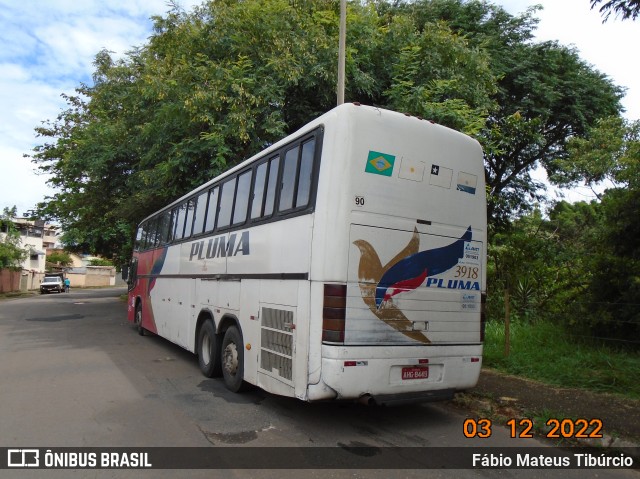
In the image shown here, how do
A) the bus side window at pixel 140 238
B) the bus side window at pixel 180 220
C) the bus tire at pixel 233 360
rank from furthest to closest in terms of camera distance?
the bus side window at pixel 140 238
the bus side window at pixel 180 220
the bus tire at pixel 233 360

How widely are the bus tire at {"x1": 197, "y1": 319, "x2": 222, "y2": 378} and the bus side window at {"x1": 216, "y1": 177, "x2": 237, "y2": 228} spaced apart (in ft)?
5.57

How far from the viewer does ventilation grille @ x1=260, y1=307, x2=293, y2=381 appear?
5.41 m

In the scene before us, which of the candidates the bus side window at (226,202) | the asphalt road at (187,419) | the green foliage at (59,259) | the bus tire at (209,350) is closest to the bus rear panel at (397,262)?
the asphalt road at (187,419)

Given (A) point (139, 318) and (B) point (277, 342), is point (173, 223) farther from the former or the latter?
(B) point (277, 342)

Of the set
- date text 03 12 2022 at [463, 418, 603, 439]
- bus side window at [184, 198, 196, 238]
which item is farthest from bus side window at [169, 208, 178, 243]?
date text 03 12 2022 at [463, 418, 603, 439]

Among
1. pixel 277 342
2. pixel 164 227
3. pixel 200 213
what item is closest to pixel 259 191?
pixel 277 342

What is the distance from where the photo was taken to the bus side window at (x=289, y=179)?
5.78m

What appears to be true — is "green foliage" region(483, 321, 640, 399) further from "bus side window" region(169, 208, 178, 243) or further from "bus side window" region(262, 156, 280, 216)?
"bus side window" region(169, 208, 178, 243)

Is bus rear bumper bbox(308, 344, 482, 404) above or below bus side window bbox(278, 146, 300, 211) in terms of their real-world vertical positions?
below

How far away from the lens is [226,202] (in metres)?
7.88

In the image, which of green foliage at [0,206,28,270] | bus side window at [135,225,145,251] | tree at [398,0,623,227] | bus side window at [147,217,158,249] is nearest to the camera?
bus side window at [147,217,158,249]

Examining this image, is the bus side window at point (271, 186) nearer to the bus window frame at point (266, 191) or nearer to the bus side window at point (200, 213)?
the bus window frame at point (266, 191)

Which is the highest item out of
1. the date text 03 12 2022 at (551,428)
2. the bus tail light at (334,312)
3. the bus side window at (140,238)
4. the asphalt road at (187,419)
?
the bus side window at (140,238)

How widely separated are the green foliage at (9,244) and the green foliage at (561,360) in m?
39.5
